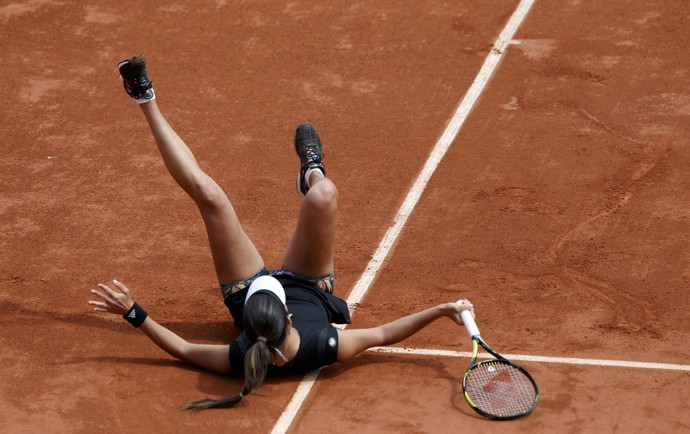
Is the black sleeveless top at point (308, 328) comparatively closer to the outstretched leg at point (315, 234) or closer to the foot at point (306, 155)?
the outstretched leg at point (315, 234)

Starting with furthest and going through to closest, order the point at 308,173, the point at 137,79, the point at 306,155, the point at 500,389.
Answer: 1. the point at 306,155
2. the point at 308,173
3. the point at 137,79
4. the point at 500,389

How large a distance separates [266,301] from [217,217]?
2.97 ft

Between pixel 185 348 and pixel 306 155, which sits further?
pixel 306 155

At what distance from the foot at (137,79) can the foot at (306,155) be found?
46.7 inches

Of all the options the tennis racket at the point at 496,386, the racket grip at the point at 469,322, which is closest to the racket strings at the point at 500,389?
the tennis racket at the point at 496,386

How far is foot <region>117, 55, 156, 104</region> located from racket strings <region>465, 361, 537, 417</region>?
2.83m

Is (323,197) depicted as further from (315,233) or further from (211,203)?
(211,203)

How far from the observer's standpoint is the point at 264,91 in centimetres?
1082

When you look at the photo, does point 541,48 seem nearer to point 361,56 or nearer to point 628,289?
point 361,56

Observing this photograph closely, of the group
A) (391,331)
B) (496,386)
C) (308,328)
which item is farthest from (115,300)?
(496,386)

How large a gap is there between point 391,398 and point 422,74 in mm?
5286

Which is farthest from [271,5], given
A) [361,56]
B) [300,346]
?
[300,346]

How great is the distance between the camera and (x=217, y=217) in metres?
6.83

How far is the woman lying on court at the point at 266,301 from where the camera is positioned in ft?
20.4
